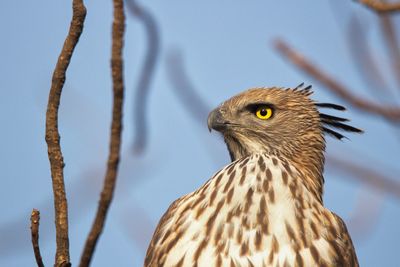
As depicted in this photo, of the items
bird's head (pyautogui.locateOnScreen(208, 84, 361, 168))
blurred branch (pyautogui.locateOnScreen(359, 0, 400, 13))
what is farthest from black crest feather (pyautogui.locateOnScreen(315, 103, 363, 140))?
blurred branch (pyautogui.locateOnScreen(359, 0, 400, 13))

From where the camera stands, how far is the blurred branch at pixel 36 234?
2316 millimetres

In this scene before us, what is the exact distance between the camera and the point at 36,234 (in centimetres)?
235

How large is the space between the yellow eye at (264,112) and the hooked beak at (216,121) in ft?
1.08

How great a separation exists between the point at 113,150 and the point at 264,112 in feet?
9.76

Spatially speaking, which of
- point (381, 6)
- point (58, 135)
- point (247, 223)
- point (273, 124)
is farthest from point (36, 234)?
point (273, 124)

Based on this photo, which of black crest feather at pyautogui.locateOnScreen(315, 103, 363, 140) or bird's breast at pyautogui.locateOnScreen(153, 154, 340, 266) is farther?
black crest feather at pyautogui.locateOnScreen(315, 103, 363, 140)

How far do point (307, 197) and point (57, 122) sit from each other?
7.65 ft

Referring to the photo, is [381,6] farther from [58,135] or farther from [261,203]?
[261,203]

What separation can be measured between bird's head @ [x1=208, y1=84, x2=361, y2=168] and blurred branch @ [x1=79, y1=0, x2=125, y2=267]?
2.59 m

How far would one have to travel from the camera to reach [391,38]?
3561 mm

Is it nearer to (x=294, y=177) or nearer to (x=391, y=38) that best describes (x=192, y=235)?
(x=294, y=177)

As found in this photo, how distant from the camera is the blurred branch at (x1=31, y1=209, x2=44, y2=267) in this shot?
232cm

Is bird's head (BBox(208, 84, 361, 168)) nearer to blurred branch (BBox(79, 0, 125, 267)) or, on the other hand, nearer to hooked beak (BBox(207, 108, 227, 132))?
hooked beak (BBox(207, 108, 227, 132))

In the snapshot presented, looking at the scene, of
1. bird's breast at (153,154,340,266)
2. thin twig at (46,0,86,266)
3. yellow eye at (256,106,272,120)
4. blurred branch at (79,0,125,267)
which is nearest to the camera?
blurred branch at (79,0,125,267)
